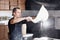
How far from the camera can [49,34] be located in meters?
0.92

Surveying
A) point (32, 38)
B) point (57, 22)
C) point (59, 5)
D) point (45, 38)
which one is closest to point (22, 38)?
point (32, 38)

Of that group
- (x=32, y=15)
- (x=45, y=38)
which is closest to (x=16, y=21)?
(x=32, y=15)

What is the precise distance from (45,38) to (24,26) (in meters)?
0.21

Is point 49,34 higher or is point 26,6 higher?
point 26,6

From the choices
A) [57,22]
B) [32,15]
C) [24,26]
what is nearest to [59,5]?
[57,22]

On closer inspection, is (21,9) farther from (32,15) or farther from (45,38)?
(45,38)

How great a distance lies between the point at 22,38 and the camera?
897mm

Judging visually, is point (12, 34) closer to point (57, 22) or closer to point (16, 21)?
point (16, 21)

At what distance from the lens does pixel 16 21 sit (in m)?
0.90

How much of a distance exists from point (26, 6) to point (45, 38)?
1.10 ft

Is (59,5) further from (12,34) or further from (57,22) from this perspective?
(12,34)

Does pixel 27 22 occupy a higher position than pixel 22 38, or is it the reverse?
pixel 27 22

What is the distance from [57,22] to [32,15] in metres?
0.23

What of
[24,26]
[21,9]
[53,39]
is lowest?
[53,39]
